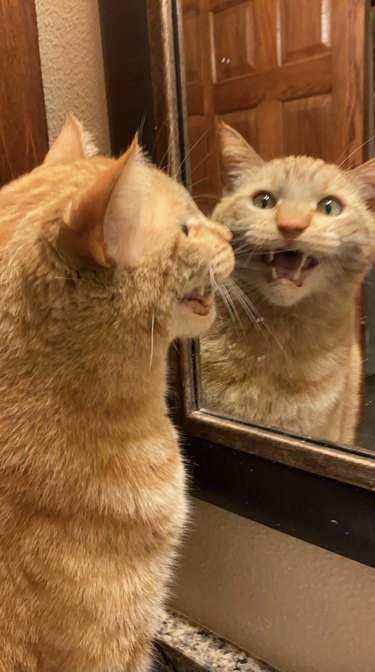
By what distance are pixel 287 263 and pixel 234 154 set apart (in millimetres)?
156

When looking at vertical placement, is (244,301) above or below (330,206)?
below

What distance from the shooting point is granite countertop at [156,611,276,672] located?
84 cm

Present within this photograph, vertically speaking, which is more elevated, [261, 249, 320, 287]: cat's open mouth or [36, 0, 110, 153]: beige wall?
[36, 0, 110, 153]: beige wall

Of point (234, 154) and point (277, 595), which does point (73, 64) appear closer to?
point (234, 154)

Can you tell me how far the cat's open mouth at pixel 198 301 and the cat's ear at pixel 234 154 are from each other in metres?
0.22

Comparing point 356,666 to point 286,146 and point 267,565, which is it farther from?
point 286,146

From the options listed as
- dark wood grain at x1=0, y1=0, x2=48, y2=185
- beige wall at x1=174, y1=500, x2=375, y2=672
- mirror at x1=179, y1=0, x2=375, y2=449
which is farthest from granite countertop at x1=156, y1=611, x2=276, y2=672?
dark wood grain at x1=0, y1=0, x2=48, y2=185

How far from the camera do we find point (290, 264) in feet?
2.47

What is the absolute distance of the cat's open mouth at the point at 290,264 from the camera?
74 centimetres

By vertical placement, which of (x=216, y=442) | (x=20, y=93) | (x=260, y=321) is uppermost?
(x=20, y=93)

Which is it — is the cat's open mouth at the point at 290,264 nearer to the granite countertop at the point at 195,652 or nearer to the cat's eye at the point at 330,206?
the cat's eye at the point at 330,206

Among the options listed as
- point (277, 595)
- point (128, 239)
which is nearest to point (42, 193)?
point (128, 239)

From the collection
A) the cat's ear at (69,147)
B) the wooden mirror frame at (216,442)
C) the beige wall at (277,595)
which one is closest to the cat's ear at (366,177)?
the wooden mirror frame at (216,442)

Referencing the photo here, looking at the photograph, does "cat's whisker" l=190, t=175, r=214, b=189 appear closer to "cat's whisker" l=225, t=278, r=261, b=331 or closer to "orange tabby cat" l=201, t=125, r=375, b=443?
"orange tabby cat" l=201, t=125, r=375, b=443
